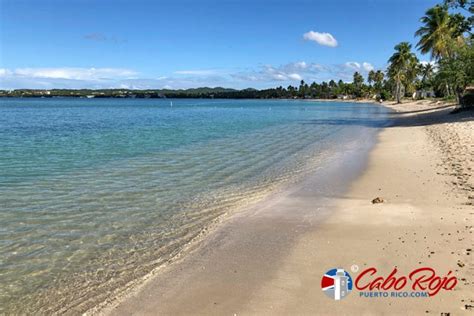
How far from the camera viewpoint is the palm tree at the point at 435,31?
159 ft

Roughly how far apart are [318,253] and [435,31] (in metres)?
53.7

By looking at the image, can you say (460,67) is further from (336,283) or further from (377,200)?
(336,283)

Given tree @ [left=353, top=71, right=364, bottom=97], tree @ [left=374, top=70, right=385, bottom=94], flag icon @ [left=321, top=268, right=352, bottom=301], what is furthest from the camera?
tree @ [left=353, top=71, right=364, bottom=97]

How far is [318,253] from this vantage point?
21.4ft

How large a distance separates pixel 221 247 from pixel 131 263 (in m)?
1.66

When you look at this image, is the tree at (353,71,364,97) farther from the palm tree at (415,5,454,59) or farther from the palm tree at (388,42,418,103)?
the palm tree at (415,5,454,59)

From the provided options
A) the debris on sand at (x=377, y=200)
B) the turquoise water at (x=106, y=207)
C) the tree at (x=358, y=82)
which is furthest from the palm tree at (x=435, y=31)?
the tree at (x=358, y=82)

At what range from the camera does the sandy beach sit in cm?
490

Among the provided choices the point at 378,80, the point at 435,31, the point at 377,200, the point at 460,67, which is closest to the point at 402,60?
the point at 435,31

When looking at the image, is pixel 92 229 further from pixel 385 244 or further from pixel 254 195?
pixel 385 244

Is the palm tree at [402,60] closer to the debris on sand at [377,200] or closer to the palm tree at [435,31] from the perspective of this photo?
the palm tree at [435,31]

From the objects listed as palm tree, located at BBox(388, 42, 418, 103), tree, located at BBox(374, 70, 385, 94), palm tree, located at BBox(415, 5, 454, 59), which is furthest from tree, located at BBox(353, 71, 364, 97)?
palm tree, located at BBox(415, 5, 454, 59)

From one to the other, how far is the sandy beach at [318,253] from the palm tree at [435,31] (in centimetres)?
4549

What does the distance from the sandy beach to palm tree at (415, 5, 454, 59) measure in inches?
1791
